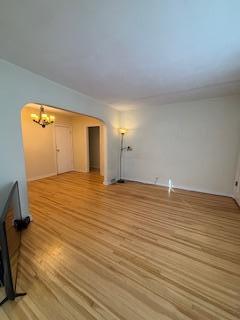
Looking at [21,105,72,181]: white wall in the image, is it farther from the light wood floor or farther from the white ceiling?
the white ceiling

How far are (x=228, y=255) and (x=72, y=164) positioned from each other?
6.11 m

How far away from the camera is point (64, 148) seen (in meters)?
6.24

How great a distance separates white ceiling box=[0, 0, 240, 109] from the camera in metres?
1.28

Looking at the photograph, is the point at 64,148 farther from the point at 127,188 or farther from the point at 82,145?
the point at 127,188

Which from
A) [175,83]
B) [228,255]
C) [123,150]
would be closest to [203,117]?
[175,83]

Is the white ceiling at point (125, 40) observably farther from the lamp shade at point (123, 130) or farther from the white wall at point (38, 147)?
the white wall at point (38, 147)

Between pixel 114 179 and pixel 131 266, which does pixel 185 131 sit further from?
pixel 131 266

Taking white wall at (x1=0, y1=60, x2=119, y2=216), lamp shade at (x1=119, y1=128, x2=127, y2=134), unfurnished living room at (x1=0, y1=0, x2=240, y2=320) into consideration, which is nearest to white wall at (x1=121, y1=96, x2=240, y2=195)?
unfurnished living room at (x1=0, y1=0, x2=240, y2=320)

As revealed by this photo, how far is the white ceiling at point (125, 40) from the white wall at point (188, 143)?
114cm

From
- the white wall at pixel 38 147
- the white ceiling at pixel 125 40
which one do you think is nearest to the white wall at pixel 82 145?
the white wall at pixel 38 147

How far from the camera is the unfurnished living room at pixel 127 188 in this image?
4.28ft

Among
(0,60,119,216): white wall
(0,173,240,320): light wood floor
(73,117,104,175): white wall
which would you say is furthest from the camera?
(73,117,104,175): white wall

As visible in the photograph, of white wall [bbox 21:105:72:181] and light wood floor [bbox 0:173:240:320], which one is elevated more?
white wall [bbox 21:105:72:181]

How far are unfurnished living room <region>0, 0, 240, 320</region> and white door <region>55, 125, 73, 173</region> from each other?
152 cm
